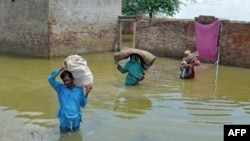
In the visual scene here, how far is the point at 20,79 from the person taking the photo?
10.9 meters

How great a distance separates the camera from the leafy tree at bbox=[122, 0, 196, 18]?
26516 mm

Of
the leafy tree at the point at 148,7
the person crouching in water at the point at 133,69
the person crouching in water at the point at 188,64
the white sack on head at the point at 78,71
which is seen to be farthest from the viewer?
the leafy tree at the point at 148,7

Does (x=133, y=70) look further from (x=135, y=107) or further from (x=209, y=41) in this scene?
(x=209, y=41)

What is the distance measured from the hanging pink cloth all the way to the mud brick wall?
0.89ft

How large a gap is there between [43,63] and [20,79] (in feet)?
12.6

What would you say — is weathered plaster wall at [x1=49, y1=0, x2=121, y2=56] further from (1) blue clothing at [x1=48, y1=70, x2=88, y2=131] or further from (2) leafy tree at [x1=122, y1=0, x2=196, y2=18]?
(1) blue clothing at [x1=48, y1=70, x2=88, y2=131]

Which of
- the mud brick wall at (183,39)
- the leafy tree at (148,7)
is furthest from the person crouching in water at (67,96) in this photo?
the leafy tree at (148,7)

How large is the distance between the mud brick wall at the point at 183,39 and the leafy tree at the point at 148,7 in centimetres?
831

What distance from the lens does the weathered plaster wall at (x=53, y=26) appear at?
16.3 m

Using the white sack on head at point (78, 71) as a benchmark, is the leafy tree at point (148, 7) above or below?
above

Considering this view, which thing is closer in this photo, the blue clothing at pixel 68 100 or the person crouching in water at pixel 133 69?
the blue clothing at pixel 68 100

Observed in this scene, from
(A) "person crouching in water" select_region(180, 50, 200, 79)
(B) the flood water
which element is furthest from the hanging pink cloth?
(A) "person crouching in water" select_region(180, 50, 200, 79)

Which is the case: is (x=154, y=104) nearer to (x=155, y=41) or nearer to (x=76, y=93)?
(x=76, y=93)

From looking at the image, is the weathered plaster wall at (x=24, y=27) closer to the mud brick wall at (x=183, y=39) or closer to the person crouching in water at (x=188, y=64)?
the mud brick wall at (x=183, y=39)
